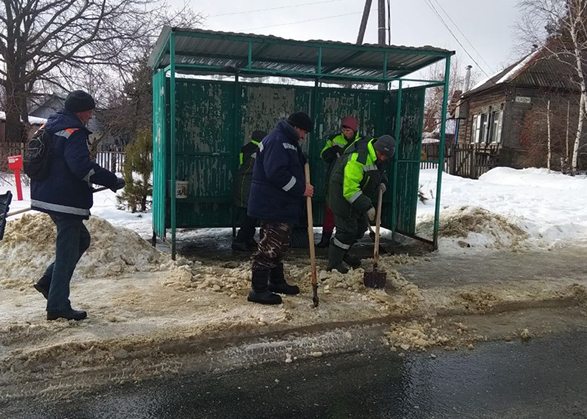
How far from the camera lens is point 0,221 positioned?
4.10 metres

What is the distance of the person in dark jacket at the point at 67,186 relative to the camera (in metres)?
3.98

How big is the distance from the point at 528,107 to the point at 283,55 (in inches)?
877

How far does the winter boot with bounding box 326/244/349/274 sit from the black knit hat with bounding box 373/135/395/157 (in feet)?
4.12

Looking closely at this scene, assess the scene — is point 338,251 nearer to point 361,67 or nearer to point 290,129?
point 290,129

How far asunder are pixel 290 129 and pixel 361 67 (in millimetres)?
3885

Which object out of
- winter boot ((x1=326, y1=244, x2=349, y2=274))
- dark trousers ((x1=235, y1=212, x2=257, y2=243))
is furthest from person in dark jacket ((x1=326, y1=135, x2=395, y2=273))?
dark trousers ((x1=235, y1=212, x2=257, y2=243))

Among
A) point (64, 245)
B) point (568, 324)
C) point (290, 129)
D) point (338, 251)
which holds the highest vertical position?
point (290, 129)

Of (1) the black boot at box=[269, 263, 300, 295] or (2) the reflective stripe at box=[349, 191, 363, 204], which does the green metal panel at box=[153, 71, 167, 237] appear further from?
(2) the reflective stripe at box=[349, 191, 363, 204]

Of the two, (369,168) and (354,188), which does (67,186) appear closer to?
(354,188)

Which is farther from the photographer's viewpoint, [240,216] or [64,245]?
[240,216]

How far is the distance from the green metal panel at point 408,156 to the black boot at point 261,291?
360cm

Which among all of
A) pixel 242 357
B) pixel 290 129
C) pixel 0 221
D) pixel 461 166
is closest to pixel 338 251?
pixel 290 129

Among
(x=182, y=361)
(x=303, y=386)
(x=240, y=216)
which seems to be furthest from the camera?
(x=240, y=216)

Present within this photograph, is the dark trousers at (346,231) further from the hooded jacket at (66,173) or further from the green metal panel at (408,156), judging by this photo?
the hooded jacket at (66,173)
